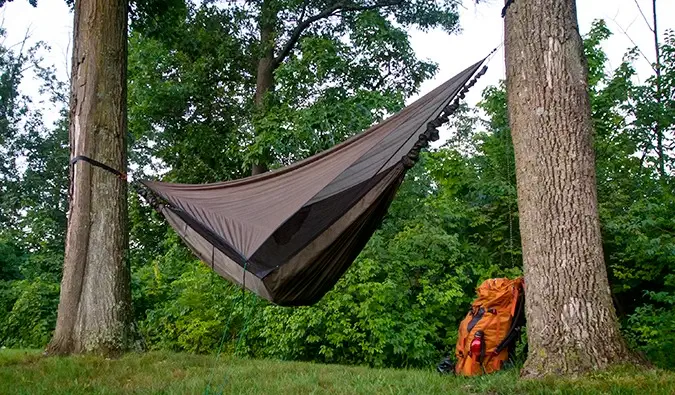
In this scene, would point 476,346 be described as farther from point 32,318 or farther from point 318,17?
point 318,17

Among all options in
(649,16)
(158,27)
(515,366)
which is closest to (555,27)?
(515,366)

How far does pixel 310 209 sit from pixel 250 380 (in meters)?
0.89

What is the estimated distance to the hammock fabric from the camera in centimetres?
243

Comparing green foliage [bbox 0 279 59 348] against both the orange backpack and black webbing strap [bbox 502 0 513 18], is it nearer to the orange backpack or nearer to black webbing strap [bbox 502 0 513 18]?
the orange backpack

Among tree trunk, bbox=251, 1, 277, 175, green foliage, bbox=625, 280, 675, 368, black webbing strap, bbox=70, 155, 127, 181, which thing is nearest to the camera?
black webbing strap, bbox=70, 155, 127, 181

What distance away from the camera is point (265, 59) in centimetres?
755

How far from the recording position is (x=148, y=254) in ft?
26.8

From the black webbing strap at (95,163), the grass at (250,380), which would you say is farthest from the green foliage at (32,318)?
the black webbing strap at (95,163)

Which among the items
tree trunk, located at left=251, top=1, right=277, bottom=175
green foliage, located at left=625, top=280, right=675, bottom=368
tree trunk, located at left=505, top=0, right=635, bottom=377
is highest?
tree trunk, located at left=251, top=1, right=277, bottom=175

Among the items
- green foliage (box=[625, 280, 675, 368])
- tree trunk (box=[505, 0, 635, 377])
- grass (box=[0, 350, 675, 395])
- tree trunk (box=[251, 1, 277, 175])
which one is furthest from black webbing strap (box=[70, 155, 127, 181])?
green foliage (box=[625, 280, 675, 368])

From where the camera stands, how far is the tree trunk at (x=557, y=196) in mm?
2344

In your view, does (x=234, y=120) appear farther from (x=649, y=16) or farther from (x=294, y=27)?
(x=649, y=16)

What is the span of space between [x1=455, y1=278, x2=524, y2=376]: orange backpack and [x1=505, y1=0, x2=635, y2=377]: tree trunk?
0.42 m

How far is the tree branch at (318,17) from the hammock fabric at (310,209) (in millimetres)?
4672
